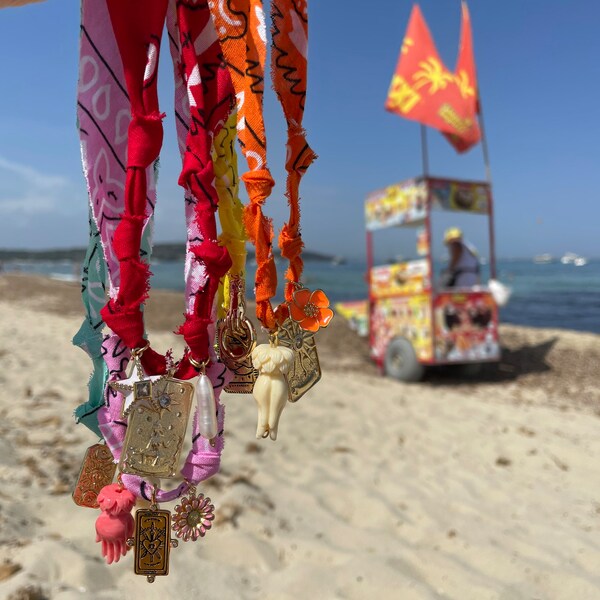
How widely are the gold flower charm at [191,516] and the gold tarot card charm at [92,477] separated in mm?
173

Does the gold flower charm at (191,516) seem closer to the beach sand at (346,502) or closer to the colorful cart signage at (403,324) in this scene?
the beach sand at (346,502)

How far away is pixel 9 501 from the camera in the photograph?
2143 mm

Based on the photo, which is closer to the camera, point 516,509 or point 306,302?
point 306,302

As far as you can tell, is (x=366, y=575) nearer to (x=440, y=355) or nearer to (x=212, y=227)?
(x=212, y=227)

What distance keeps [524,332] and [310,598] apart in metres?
7.50

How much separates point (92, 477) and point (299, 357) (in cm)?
48

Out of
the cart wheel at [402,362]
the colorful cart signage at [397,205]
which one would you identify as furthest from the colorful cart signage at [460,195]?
the cart wheel at [402,362]

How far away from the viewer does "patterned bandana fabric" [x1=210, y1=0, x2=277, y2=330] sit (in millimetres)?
945

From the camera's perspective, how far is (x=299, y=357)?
109cm

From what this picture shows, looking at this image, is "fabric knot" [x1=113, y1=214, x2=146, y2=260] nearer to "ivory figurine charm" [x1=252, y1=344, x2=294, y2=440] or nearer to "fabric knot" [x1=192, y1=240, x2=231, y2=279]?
"fabric knot" [x1=192, y1=240, x2=231, y2=279]

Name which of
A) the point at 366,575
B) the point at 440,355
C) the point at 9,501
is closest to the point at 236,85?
the point at 366,575

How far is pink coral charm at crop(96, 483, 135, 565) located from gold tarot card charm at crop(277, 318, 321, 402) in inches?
14.2

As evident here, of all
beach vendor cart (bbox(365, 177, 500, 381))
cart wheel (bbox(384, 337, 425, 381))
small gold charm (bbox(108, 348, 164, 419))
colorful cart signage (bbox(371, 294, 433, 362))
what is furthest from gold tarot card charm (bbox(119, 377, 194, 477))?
cart wheel (bbox(384, 337, 425, 381))

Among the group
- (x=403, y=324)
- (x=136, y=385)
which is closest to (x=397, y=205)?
(x=403, y=324)
